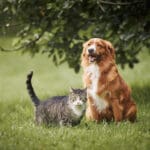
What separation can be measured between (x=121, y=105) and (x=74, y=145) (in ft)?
4.59

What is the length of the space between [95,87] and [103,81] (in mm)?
134

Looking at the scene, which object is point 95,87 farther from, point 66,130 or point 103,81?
point 66,130

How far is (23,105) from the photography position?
12102mm

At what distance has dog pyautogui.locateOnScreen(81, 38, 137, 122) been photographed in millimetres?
8945

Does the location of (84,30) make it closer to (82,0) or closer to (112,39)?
(112,39)

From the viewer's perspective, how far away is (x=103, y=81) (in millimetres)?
8961

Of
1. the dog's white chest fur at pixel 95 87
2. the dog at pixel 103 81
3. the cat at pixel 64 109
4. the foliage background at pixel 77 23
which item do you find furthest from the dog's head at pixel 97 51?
the foliage background at pixel 77 23

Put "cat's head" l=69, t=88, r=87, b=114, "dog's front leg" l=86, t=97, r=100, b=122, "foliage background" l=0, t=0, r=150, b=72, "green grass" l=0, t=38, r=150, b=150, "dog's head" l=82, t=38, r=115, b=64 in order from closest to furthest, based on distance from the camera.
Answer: "green grass" l=0, t=38, r=150, b=150 → "cat's head" l=69, t=88, r=87, b=114 → "dog's head" l=82, t=38, r=115, b=64 → "dog's front leg" l=86, t=97, r=100, b=122 → "foliage background" l=0, t=0, r=150, b=72

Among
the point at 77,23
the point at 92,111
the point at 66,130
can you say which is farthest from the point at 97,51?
the point at 77,23

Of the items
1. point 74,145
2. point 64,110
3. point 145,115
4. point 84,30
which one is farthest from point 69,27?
point 74,145

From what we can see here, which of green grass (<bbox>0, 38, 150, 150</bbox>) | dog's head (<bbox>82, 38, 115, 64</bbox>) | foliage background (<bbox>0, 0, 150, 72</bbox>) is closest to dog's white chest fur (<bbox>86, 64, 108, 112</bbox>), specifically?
dog's head (<bbox>82, 38, 115, 64</bbox>)

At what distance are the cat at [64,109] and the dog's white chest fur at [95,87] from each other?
305 millimetres

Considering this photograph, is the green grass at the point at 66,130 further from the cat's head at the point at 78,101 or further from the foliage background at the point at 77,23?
the foliage background at the point at 77,23

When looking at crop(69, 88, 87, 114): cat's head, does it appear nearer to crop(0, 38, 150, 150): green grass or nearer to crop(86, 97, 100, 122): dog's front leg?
crop(0, 38, 150, 150): green grass
